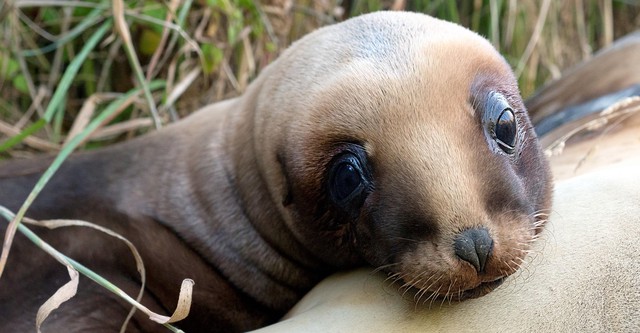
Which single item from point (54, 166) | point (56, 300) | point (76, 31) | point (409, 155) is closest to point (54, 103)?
point (54, 166)

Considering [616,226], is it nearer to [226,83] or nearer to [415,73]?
[415,73]

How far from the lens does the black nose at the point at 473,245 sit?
1.98 m

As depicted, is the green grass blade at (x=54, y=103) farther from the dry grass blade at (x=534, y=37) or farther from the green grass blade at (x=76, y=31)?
the dry grass blade at (x=534, y=37)

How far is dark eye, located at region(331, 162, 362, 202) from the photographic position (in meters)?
2.22

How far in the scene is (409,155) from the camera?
2098 millimetres

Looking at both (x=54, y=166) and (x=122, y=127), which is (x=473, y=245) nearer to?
(x=54, y=166)

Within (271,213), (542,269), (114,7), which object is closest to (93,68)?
(114,7)

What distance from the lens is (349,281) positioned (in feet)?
8.06

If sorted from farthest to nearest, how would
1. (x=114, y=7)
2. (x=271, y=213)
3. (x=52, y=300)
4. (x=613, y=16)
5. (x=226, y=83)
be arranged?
(x=613, y=16) < (x=226, y=83) < (x=114, y=7) < (x=271, y=213) < (x=52, y=300)

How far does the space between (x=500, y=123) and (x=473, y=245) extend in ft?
1.28

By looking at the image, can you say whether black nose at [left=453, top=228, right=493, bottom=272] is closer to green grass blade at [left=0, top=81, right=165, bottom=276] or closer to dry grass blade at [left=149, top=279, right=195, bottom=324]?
dry grass blade at [left=149, top=279, right=195, bottom=324]

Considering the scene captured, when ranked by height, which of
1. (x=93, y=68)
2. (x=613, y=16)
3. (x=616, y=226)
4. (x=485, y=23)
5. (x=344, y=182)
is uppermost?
(x=344, y=182)

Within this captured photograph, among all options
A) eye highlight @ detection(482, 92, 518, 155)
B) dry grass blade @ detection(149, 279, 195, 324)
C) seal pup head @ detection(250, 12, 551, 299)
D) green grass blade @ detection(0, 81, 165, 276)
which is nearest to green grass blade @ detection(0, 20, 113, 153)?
green grass blade @ detection(0, 81, 165, 276)

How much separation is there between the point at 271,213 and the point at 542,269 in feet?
2.88
